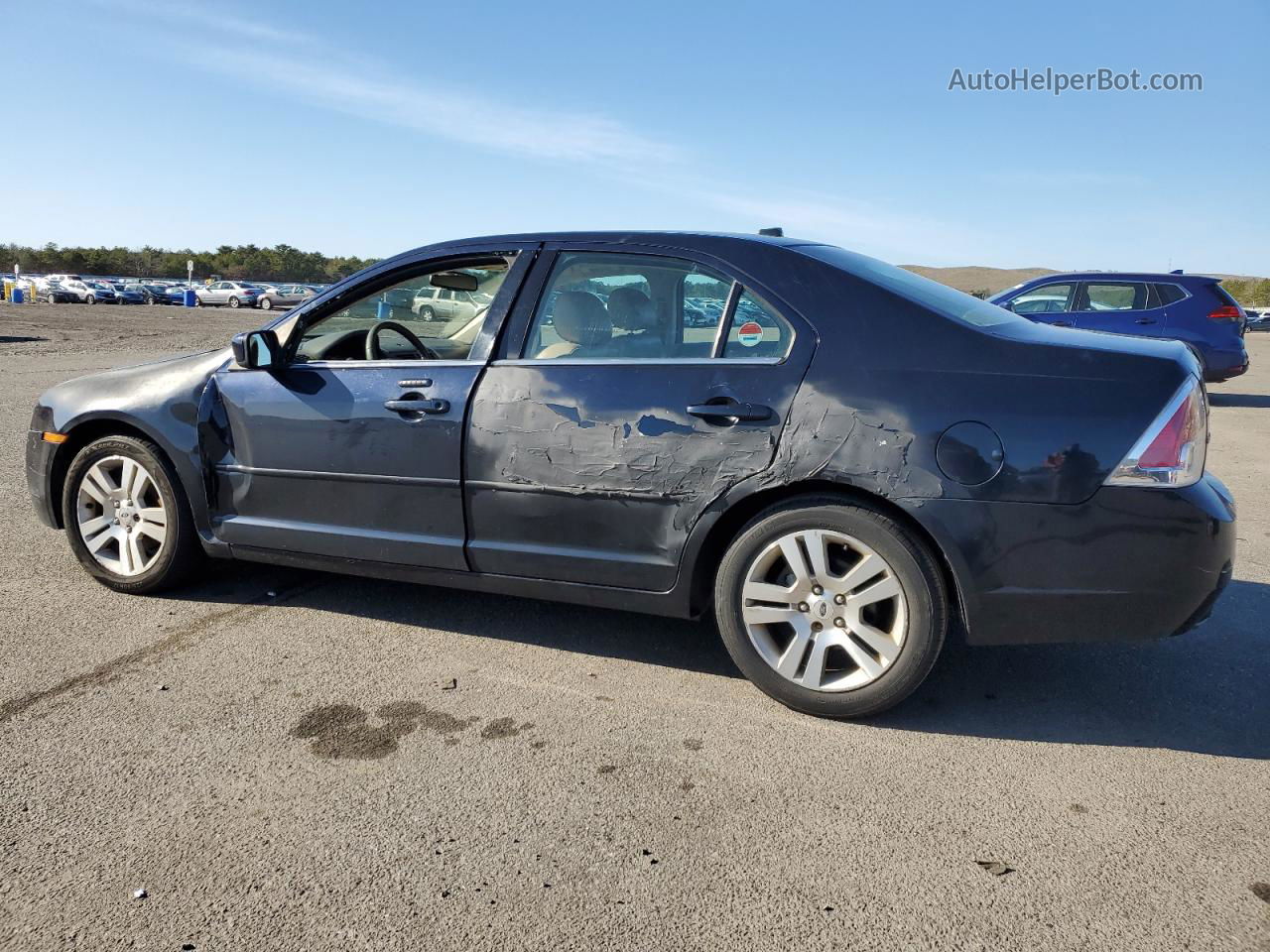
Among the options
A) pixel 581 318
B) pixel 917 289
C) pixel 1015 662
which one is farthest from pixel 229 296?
pixel 1015 662

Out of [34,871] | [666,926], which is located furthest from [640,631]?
[34,871]

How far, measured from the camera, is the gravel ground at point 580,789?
235 cm

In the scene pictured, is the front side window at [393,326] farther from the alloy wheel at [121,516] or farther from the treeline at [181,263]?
the treeline at [181,263]

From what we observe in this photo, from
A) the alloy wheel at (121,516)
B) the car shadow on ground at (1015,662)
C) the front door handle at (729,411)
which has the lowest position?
the car shadow on ground at (1015,662)

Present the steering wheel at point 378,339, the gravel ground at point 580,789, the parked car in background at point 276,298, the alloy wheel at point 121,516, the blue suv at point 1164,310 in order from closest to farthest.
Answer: the gravel ground at point 580,789 < the steering wheel at point 378,339 < the alloy wheel at point 121,516 < the blue suv at point 1164,310 < the parked car in background at point 276,298

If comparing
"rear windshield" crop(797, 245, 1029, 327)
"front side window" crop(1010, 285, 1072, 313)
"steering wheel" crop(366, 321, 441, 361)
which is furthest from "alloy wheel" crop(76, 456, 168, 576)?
"front side window" crop(1010, 285, 1072, 313)

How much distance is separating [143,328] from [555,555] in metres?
32.0

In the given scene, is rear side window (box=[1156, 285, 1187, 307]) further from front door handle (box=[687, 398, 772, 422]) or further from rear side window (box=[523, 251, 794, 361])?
front door handle (box=[687, 398, 772, 422])

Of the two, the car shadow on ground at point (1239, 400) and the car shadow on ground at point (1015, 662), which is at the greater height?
the car shadow on ground at point (1239, 400)

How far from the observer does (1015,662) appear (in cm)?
401

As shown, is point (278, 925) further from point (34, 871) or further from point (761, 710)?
point (761, 710)

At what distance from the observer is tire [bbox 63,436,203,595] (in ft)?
14.7

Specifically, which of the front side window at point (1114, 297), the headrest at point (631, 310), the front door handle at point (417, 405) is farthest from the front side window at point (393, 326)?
the front side window at point (1114, 297)

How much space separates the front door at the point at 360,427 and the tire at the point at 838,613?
118 centimetres
